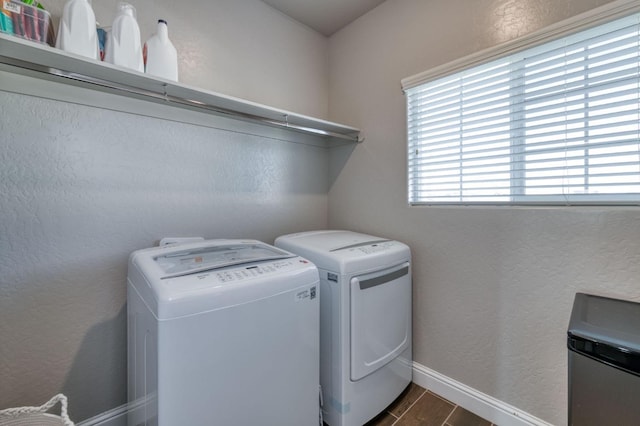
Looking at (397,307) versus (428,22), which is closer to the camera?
(397,307)

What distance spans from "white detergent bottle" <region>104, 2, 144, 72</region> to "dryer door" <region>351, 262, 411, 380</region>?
1.41m

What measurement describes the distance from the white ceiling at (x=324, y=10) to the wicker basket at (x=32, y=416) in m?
2.44

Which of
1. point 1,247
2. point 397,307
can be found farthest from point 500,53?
point 1,247

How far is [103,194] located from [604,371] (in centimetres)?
200

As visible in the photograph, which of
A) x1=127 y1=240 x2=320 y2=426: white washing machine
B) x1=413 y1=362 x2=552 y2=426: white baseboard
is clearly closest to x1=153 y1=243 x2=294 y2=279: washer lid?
x1=127 y1=240 x2=320 y2=426: white washing machine

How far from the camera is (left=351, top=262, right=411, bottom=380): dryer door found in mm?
1301

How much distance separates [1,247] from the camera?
1084 mm

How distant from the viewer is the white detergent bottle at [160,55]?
126 cm

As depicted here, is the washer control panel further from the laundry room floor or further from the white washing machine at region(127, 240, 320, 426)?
the laundry room floor

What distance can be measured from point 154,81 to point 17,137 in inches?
23.4

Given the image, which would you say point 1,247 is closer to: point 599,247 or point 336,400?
point 336,400

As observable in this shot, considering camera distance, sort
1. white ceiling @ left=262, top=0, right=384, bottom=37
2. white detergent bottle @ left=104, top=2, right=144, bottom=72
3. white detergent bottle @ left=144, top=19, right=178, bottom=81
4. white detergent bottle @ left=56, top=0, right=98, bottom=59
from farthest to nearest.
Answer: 1. white ceiling @ left=262, top=0, right=384, bottom=37
2. white detergent bottle @ left=144, top=19, right=178, bottom=81
3. white detergent bottle @ left=104, top=2, right=144, bottom=72
4. white detergent bottle @ left=56, top=0, right=98, bottom=59

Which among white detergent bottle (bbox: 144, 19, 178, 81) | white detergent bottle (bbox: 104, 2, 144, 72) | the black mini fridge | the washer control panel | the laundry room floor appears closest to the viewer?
the black mini fridge

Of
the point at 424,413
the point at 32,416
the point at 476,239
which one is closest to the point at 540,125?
the point at 476,239
